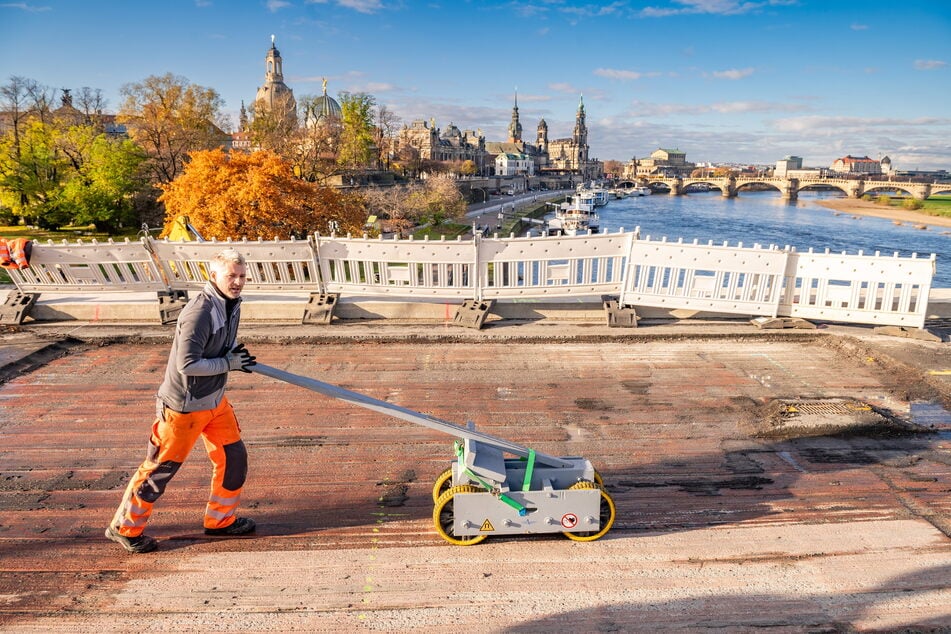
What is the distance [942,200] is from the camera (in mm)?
91812

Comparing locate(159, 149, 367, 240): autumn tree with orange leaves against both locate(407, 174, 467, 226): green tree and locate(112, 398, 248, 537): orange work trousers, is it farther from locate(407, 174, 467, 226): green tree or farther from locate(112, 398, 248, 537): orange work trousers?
locate(407, 174, 467, 226): green tree

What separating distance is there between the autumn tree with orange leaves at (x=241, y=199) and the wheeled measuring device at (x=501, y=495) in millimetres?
19697

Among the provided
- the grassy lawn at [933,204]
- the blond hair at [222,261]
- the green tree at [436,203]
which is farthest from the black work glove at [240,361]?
the grassy lawn at [933,204]

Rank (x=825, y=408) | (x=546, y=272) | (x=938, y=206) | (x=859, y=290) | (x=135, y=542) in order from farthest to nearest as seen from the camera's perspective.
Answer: (x=938, y=206) → (x=546, y=272) → (x=859, y=290) → (x=825, y=408) → (x=135, y=542)

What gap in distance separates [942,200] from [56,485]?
401ft

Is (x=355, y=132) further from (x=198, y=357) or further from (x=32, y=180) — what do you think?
(x=198, y=357)

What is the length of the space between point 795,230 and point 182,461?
69.9 metres

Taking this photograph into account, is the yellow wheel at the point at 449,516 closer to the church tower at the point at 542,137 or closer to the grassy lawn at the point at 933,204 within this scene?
the grassy lawn at the point at 933,204

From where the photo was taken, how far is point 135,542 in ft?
11.3

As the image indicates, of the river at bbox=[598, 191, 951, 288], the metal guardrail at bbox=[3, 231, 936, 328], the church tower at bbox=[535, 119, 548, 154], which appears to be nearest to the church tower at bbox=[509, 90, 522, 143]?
the church tower at bbox=[535, 119, 548, 154]

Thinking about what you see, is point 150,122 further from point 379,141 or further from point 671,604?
point 671,604

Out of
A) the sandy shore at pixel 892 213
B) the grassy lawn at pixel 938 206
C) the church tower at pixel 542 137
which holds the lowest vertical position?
the sandy shore at pixel 892 213

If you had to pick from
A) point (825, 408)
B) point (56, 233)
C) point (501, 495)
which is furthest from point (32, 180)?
point (825, 408)

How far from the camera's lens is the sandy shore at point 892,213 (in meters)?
68.7
